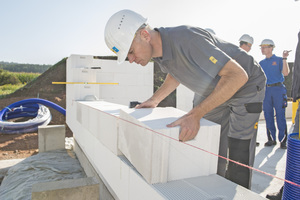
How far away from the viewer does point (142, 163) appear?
1.43 m

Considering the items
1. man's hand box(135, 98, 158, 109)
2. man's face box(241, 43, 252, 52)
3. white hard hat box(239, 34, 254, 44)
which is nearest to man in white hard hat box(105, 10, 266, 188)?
man's hand box(135, 98, 158, 109)

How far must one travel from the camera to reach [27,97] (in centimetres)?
1276

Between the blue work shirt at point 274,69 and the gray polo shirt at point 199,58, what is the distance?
3.08m

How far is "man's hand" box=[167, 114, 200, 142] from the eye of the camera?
50.7 inches

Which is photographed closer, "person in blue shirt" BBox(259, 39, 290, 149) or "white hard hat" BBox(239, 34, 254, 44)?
"white hard hat" BBox(239, 34, 254, 44)

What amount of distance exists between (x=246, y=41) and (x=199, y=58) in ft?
9.12

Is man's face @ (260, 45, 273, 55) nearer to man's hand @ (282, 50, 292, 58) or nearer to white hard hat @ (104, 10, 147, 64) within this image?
man's hand @ (282, 50, 292, 58)

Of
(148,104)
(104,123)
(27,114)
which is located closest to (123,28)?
(148,104)

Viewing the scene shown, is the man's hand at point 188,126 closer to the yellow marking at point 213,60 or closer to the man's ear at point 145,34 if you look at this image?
the yellow marking at point 213,60

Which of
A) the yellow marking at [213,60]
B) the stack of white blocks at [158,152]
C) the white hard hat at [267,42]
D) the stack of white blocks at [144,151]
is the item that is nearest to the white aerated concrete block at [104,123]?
the stack of white blocks at [144,151]

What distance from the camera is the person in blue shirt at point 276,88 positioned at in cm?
452

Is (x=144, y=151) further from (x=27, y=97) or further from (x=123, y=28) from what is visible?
(x=27, y=97)

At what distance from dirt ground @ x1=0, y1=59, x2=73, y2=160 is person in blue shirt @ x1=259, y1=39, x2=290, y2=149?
5733 millimetres

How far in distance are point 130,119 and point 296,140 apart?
1.08 metres
